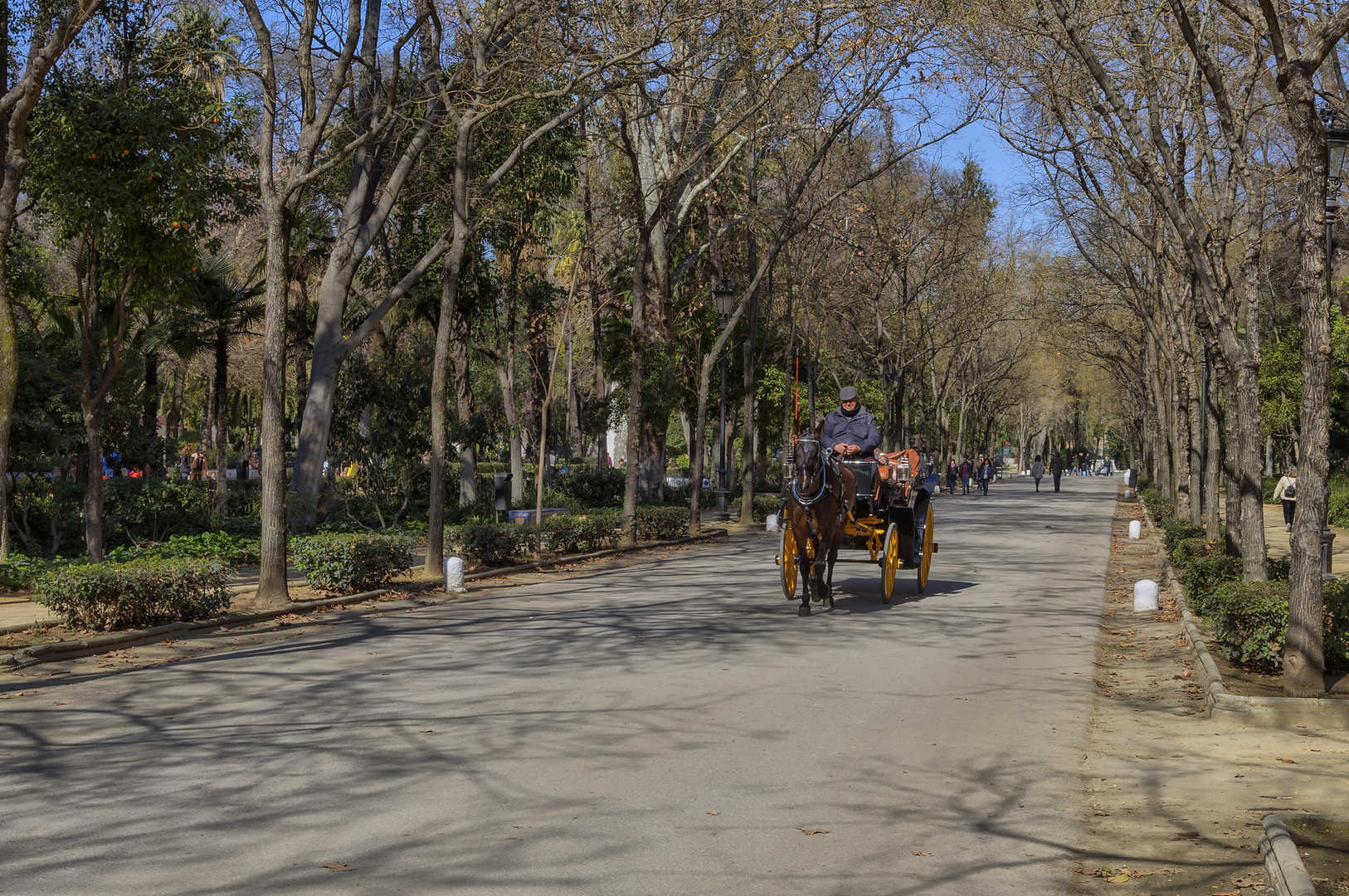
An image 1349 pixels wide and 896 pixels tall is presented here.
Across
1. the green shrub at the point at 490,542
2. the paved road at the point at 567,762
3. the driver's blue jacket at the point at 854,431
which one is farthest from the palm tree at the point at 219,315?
the paved road at the point at 567,762

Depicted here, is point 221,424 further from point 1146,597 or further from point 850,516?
point 1146,597

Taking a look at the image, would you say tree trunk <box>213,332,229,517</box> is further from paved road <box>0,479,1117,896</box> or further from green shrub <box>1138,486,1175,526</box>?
green shrub <box>1138,486,1175,526</box>

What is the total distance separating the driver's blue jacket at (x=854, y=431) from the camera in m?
14.9

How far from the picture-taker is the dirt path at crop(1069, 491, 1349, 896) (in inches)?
219

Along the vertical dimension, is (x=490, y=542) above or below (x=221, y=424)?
below

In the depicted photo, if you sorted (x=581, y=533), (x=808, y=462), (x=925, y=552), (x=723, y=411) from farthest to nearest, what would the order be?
(x=723, y=411), (x=581, y=533), (x=925, y=552), (x=808, y=462)

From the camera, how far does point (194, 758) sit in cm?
728

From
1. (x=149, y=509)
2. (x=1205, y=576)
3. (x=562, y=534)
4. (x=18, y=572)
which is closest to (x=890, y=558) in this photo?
(x=1205, y=576)

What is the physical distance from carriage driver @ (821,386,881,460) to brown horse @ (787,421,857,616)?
0.64 m

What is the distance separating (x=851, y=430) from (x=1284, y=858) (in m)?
9.88

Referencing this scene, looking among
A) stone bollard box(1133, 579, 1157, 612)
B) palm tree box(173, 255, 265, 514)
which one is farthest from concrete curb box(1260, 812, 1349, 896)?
palm tree box(173, 255, 265, 514)

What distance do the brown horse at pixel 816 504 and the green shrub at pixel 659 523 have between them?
1178cm

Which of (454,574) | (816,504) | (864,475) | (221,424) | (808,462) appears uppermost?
(221,424)

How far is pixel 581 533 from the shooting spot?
74.5 ft
